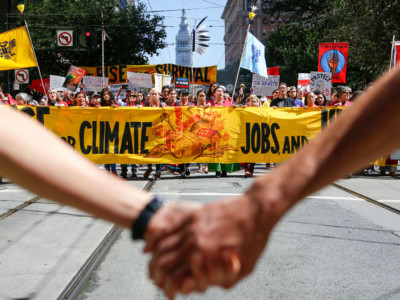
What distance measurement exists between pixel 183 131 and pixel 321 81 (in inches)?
274

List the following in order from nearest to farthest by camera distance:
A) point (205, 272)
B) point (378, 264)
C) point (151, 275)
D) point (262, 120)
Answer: point (205, 272)
point (151, 275)
point (378, 264)
point (262, 120)

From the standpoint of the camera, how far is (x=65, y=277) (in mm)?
3740

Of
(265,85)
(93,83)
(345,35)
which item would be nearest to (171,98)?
(265,85)

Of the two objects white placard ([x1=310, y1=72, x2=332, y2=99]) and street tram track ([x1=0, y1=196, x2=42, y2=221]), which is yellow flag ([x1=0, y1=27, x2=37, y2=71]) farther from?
white placard ([x1=310, y1=72, x2=332, y2=99])

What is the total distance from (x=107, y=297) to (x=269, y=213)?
2707 mm

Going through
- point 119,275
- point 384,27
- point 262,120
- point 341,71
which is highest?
point 384,27

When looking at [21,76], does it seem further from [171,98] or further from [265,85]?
[265,85]

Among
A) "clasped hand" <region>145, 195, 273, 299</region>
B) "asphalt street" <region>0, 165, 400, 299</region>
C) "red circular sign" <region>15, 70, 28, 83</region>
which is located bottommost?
"asphalt street" <region>0, 165, 400, 299</region>

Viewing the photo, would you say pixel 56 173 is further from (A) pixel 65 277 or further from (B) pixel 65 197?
(A) pixel 65 277

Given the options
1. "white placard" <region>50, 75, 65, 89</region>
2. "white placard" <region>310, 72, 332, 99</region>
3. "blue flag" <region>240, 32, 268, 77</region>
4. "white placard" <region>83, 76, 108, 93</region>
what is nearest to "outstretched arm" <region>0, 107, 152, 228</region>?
"blue flag" <region>240, 32, 268, 77</region>

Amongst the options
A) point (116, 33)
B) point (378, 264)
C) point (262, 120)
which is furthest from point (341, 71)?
point (116, 33)

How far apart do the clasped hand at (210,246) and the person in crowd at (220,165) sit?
947 centimetres

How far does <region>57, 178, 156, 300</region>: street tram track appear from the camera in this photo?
3.42 metres

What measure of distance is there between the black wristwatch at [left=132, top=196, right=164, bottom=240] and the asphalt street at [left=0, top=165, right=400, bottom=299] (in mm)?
2356
